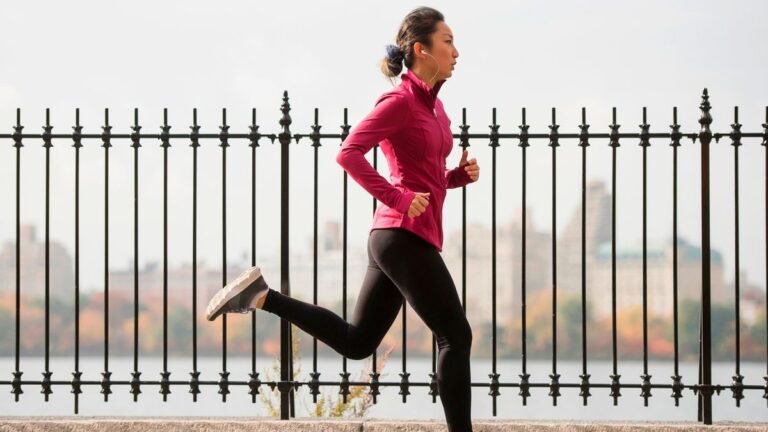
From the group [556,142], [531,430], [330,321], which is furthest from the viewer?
[556,142]

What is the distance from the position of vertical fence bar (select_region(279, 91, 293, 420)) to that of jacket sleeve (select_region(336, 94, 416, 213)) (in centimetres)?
158

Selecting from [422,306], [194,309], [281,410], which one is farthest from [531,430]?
[194,309]

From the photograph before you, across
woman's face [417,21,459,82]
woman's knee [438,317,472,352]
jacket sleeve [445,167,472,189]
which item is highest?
woman's face [417,21,459,82]

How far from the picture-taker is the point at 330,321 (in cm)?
387

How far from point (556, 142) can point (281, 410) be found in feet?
6.85

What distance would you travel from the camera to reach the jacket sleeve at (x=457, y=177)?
4.10m

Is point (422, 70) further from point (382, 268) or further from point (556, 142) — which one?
point (556, 142)

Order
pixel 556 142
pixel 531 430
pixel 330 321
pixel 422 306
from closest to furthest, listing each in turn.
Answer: pixel 422 306 → pixel 330 321 → pixel 531 430 → pixel 556 142

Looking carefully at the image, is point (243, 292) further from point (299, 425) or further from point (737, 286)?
point (737, 286)

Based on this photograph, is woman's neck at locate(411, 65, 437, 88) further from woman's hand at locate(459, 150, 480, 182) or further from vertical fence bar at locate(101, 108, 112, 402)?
vertical fence bar at locate(101, 108, 112, 402)

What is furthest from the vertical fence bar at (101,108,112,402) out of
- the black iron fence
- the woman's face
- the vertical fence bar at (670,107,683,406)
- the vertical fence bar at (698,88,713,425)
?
the vertical fence bar at (698,88,713,425)

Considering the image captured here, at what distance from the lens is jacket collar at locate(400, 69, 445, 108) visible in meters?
3.72

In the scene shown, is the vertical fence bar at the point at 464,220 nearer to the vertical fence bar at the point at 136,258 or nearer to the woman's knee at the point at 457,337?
the woman's knee at the point at 457,337

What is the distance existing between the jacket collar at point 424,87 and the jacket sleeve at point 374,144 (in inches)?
4.4
